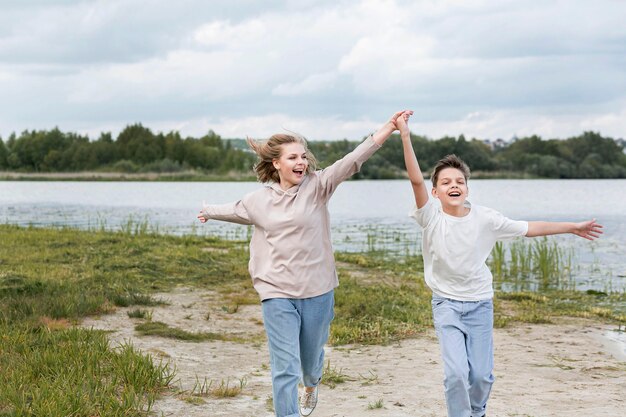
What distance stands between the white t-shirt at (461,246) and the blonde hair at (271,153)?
807 millimetres

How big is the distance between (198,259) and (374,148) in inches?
437

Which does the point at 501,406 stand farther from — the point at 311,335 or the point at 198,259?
the point at 198,259

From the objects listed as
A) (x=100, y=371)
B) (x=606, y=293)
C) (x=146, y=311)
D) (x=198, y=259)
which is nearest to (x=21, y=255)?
(x=198, y=259)

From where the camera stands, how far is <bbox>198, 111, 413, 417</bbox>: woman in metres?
4.85

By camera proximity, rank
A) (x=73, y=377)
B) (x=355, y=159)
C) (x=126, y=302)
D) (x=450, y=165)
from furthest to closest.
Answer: (x=126, y=302)
(x=73, y=377)
(x=450, y=165)
(x=355, y=159)

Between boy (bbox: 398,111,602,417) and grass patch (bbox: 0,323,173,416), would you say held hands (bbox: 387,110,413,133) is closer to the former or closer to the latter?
boy (bbox: 398,111,602,417)

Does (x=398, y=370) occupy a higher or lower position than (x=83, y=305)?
lower

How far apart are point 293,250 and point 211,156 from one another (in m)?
92.6

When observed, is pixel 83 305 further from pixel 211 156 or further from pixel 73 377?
pixel 211 156

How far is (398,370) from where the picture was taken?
7312 millimetres

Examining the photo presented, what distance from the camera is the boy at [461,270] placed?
15.8ft

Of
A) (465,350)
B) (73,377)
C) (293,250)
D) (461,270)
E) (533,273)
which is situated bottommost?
(533,273)

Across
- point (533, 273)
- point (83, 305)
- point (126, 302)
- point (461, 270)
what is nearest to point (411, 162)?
point (461, 270)

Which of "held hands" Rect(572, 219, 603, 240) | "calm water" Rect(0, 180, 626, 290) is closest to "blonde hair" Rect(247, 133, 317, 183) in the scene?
"held hands" Rect(572, 219, 603, 240)
